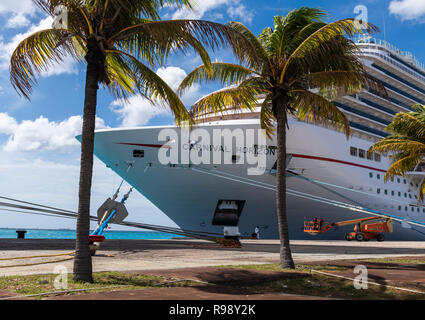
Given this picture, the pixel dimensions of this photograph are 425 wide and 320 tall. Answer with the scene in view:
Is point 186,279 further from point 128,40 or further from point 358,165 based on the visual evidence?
point 358,165

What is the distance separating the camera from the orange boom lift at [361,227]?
25.2 metres

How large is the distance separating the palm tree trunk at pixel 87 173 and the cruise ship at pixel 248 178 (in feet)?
40.0

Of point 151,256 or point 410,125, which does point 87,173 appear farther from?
point 410,125

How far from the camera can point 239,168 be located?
835 inches

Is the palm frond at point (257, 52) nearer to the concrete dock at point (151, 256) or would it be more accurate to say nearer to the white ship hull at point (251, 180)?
the concrete dock at point (151, 256)

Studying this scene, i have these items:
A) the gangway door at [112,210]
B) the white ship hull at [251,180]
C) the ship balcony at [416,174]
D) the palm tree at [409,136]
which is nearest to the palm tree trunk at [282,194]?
the gangway door at [112,210]

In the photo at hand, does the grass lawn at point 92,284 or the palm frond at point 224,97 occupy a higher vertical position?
the palm frond at point 224,97

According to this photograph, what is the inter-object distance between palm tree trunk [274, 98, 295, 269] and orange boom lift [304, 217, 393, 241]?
1530 centimetres

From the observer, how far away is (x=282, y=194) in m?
10.2

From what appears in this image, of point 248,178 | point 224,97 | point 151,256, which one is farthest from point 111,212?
point 248,178

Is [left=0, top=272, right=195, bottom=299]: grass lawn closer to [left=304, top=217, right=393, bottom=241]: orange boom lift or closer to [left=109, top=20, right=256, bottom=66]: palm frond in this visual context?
[left=109, top=20, right=256, bottom=66]: palm frond

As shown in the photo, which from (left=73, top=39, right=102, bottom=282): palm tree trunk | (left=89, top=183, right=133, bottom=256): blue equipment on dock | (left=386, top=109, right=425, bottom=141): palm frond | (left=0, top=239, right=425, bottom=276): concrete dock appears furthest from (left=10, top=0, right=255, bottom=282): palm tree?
(left=386, top=109, right=425, bottom=141): palm frond

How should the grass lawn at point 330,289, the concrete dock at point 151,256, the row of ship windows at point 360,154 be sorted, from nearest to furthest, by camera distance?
the grass lawn at point 330,289 → the concrete dock at point 151,256 → the row of ship windows at point 360,154

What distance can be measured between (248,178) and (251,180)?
0.22 meters
